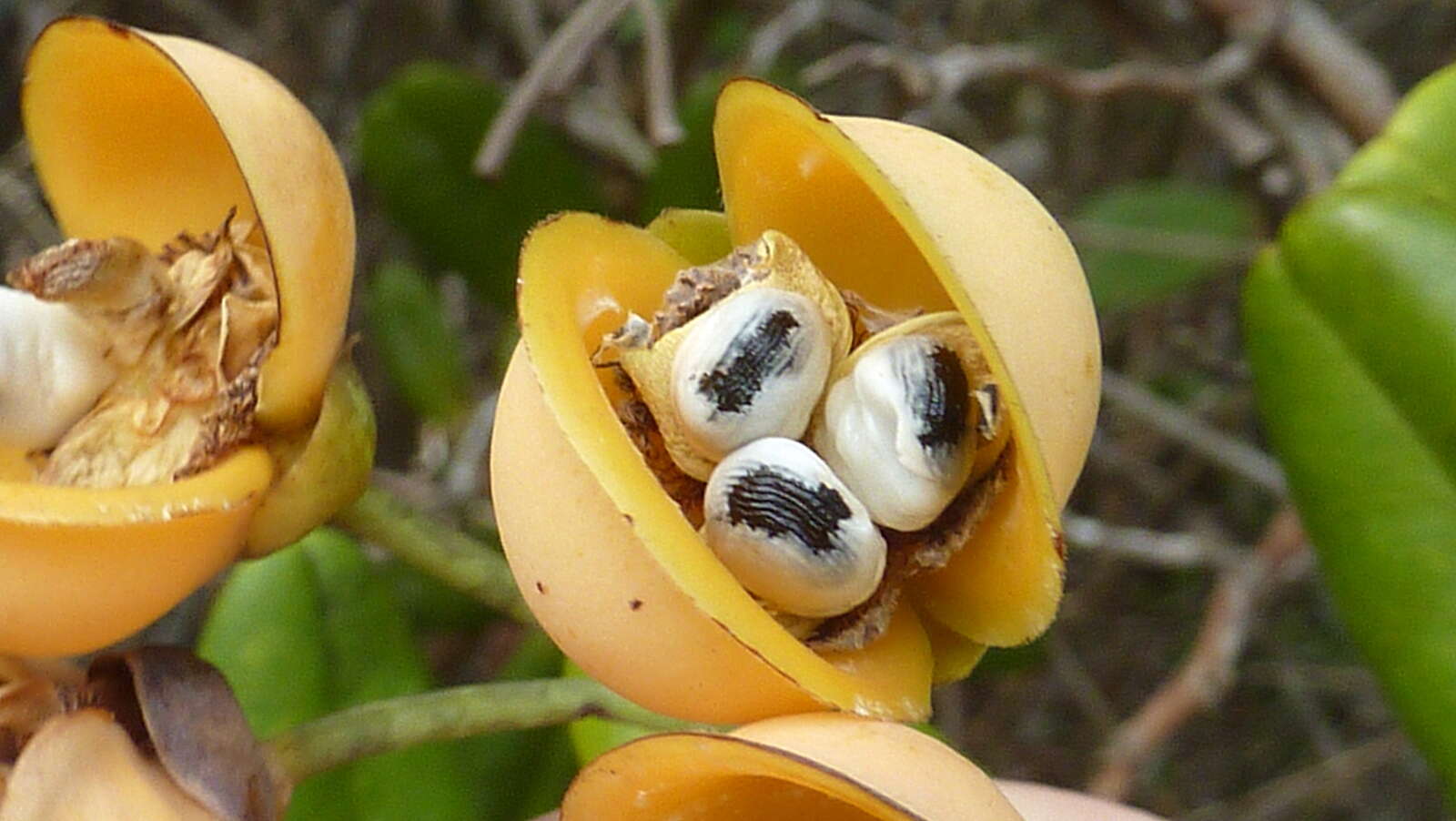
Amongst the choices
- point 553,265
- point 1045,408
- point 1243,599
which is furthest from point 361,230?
point 1045,408

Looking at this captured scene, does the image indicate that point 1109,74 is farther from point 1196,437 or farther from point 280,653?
point 280,653

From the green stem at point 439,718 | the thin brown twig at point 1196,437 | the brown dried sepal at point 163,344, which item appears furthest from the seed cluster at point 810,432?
the thin brown twig at point 1196,437

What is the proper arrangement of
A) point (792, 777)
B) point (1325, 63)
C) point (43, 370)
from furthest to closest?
point (1325, 63) → point (43, 370) → point (792, 777)

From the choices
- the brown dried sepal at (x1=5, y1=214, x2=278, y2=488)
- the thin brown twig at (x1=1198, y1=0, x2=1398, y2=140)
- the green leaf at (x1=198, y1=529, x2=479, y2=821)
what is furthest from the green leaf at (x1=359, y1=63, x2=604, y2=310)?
the thin brown twig at (x1=1198, y1=0, x2=1398, y2=140)

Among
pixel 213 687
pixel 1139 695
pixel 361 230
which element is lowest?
pixel 1139 695

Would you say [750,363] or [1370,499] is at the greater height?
[750,363]

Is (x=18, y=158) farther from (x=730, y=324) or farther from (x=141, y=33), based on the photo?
(x=730, y=324)

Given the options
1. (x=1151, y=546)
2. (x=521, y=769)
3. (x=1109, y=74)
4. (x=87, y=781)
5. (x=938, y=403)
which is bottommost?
(x=1151, y=546)

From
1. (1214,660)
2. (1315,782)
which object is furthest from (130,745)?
(1315,782)
